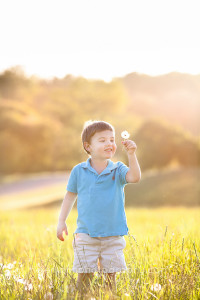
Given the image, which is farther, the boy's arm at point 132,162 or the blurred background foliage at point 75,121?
the blurred background foliage at point 75,121

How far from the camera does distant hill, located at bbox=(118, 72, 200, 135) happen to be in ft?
117

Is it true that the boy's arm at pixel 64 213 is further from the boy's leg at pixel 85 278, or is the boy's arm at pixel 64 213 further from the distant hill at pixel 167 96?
the distant hill at pixel 167 96

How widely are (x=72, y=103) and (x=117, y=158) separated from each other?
10.8 metres

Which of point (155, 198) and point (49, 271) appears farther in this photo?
point (155, 198)

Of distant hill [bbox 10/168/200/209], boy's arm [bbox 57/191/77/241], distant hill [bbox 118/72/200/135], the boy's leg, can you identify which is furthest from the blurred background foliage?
the boy's leg

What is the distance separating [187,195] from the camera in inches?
448

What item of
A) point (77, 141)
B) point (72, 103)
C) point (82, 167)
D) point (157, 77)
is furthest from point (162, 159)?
point (157, 77)

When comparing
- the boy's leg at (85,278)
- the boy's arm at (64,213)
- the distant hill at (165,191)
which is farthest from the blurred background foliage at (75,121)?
the boy's leg at (85,278)

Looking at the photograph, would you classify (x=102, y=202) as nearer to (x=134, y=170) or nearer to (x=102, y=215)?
(x=102, y=215)

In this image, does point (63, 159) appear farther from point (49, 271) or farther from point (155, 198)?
point (49, 271)

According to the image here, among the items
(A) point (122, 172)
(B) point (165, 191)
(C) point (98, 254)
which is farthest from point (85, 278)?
(B) point (165, 191)

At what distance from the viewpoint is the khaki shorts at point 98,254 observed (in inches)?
103

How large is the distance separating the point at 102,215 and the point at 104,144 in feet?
1.55

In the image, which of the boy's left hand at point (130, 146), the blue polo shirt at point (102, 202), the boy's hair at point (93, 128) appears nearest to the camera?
the boy's left hand at point (130, 146)
